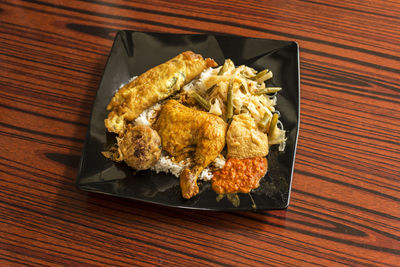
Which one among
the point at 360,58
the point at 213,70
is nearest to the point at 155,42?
the point at 213,70

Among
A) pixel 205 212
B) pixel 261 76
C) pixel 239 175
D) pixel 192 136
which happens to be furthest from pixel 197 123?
pixel 261 76

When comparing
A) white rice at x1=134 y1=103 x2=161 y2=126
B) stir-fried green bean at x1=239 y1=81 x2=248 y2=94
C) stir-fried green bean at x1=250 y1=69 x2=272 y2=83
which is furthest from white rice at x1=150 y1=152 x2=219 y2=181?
stir-fried green bean at x1=250 y1=69 x2=272 y2=83

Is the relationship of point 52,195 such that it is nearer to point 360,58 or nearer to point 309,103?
point 309,103

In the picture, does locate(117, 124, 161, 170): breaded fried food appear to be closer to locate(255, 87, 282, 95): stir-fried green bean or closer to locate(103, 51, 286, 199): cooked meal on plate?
locate(103, 51, 286, 199): cooked meal on plate

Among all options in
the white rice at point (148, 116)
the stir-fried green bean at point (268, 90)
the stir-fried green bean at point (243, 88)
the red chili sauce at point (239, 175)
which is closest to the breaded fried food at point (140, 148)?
the white rice at point (148, 116)

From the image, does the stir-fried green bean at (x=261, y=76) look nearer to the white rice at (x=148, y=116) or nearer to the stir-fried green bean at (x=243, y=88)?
the stir-fried green bean at (x=243, y=88)

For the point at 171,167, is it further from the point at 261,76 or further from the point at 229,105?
the point at 261,76
